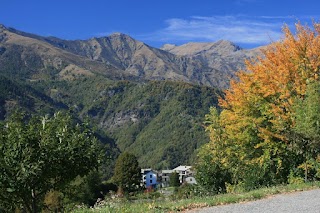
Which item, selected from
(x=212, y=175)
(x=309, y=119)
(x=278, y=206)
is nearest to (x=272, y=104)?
(x=309, y=119)

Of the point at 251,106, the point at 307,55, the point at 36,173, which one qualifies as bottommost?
the point at 36,173

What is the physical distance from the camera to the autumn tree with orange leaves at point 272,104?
2128cm

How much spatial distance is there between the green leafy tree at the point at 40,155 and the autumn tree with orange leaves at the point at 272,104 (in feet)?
34.8

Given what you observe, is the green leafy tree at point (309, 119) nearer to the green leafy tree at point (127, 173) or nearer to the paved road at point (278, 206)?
the paved road at point (278, 206)

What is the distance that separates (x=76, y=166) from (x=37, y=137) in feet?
6.32

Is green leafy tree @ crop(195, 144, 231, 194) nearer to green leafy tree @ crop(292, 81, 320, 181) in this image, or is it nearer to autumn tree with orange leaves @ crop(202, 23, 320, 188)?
autumn tree with orange leaves @ crop(202, 23, 320, 188)

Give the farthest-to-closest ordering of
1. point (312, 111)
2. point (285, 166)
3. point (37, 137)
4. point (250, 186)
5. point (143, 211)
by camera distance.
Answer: point (285, 166) < point (250, 186) < point (312, 111) < point (37, 137) < point (143, 211)

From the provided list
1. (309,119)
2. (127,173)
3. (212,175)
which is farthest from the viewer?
(127,173)

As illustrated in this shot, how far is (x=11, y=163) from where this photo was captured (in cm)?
1194

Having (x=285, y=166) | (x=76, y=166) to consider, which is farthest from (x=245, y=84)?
(x=76, y=166)

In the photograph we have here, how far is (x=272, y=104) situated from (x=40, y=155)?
1335 centimetres

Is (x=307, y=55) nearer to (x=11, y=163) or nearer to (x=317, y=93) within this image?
(x=317, y=93)

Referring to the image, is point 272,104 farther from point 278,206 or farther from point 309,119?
point 278,206

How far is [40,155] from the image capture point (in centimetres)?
1238
